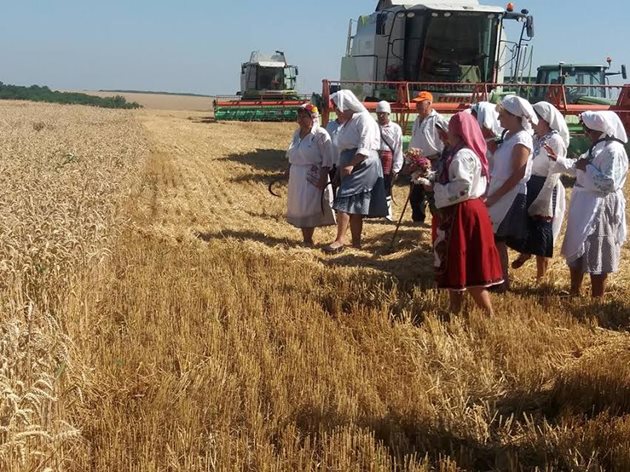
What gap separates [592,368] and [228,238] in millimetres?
4211

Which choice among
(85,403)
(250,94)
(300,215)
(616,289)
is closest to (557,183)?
(616,289)

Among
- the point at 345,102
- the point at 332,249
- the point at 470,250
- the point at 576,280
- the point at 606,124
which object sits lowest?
the point at 332,249

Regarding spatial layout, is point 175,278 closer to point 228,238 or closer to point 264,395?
point 228,238

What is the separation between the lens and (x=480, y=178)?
14.3ft

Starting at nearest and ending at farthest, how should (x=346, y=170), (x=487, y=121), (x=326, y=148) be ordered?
(x=487, y=121)
(x=346, y=170)
(x=326, y=148)

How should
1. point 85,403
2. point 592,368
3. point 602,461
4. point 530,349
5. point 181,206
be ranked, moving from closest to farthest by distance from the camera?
point 602,461 → point 85,403 → point 592,368 → point 530,349 → point 181,206

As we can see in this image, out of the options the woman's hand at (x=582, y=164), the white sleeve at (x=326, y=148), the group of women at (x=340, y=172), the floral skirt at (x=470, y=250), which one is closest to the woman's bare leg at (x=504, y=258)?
the woman's hand at (x=582, y=164)

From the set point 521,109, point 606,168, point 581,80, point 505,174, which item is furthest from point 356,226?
point 581,80

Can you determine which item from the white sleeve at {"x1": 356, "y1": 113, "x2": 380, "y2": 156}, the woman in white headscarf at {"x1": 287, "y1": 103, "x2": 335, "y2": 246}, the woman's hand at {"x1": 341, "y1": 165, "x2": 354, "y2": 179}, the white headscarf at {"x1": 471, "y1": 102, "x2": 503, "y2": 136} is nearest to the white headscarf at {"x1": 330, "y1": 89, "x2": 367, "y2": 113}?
the white sleeve at {"x1": 356, "y1": 113, "x2": 380, "y2": 156}

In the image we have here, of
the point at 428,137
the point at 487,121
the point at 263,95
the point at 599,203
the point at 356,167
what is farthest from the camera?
the point at 263,95

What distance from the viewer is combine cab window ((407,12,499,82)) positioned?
38.8 ft

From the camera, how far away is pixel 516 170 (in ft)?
16.0

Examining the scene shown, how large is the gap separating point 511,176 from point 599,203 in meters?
0.66

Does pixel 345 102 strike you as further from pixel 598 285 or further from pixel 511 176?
pixel 598 285
